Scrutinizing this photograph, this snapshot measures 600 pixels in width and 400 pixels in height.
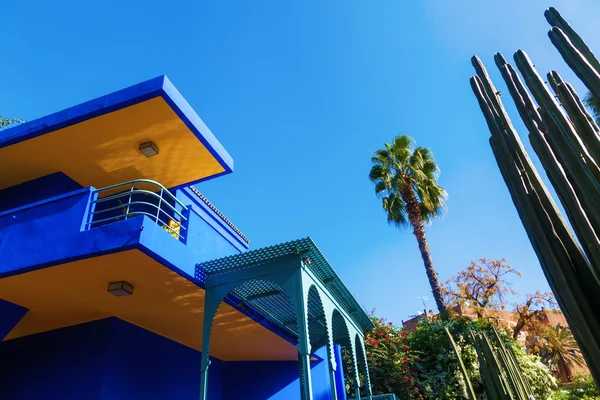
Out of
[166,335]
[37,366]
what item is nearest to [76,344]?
[37,366]

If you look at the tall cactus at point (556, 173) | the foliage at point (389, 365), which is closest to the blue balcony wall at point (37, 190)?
the tall cactus at point (556, 173)

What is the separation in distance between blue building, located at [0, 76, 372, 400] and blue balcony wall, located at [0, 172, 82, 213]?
3cm

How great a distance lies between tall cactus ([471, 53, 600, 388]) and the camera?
7.99 feet

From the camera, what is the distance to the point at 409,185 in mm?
18453

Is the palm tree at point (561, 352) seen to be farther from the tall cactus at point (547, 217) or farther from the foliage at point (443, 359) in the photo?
the tall cactus at point (547, 217)

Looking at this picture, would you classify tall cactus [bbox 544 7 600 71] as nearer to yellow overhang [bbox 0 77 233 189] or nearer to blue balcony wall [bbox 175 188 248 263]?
yellow overhang [bbox 0 77 233 189]

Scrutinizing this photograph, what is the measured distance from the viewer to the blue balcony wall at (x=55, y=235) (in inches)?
236

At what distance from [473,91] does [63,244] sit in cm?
583

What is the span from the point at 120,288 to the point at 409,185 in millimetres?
14173

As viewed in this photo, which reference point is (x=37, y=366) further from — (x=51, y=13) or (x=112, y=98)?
(x=51, y=13)

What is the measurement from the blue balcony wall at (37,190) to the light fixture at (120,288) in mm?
3014

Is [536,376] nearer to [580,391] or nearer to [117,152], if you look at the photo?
[580,391]

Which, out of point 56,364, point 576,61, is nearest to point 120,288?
point 56,364

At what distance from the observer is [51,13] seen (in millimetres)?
9758
